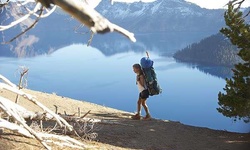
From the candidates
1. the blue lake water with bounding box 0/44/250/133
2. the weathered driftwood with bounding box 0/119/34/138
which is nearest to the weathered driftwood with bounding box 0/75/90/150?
the weathered driftwood with bounding box 0/119/34/138

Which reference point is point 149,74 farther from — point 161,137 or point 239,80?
point 239,80

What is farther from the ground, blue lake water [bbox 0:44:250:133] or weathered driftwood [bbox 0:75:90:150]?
blue lake water [bbox 0:44:250:133]

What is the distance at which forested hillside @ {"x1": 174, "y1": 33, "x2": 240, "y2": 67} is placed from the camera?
11844 centimetres

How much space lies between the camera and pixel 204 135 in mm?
7719

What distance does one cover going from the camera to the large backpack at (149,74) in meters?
7.42

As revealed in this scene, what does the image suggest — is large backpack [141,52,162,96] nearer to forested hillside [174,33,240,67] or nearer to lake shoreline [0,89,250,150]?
lake shoreline [0,89,250,150]

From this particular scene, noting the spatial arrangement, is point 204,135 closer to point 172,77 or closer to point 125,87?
point 125,87

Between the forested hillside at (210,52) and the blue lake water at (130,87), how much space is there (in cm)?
1673

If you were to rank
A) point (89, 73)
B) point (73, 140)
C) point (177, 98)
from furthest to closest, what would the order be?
point (89, 73), point (177, 98), point (73, 140)

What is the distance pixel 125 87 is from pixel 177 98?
12573mm

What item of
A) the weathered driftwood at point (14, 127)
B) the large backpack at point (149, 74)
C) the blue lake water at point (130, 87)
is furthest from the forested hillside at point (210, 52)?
the weathered driftwood at point (14, 127)

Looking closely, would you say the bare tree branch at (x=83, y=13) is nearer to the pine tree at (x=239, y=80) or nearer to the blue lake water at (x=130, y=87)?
the pine tree at (x=239, y=80)

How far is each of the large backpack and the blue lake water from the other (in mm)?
46035

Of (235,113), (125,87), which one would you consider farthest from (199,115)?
(235,113)
